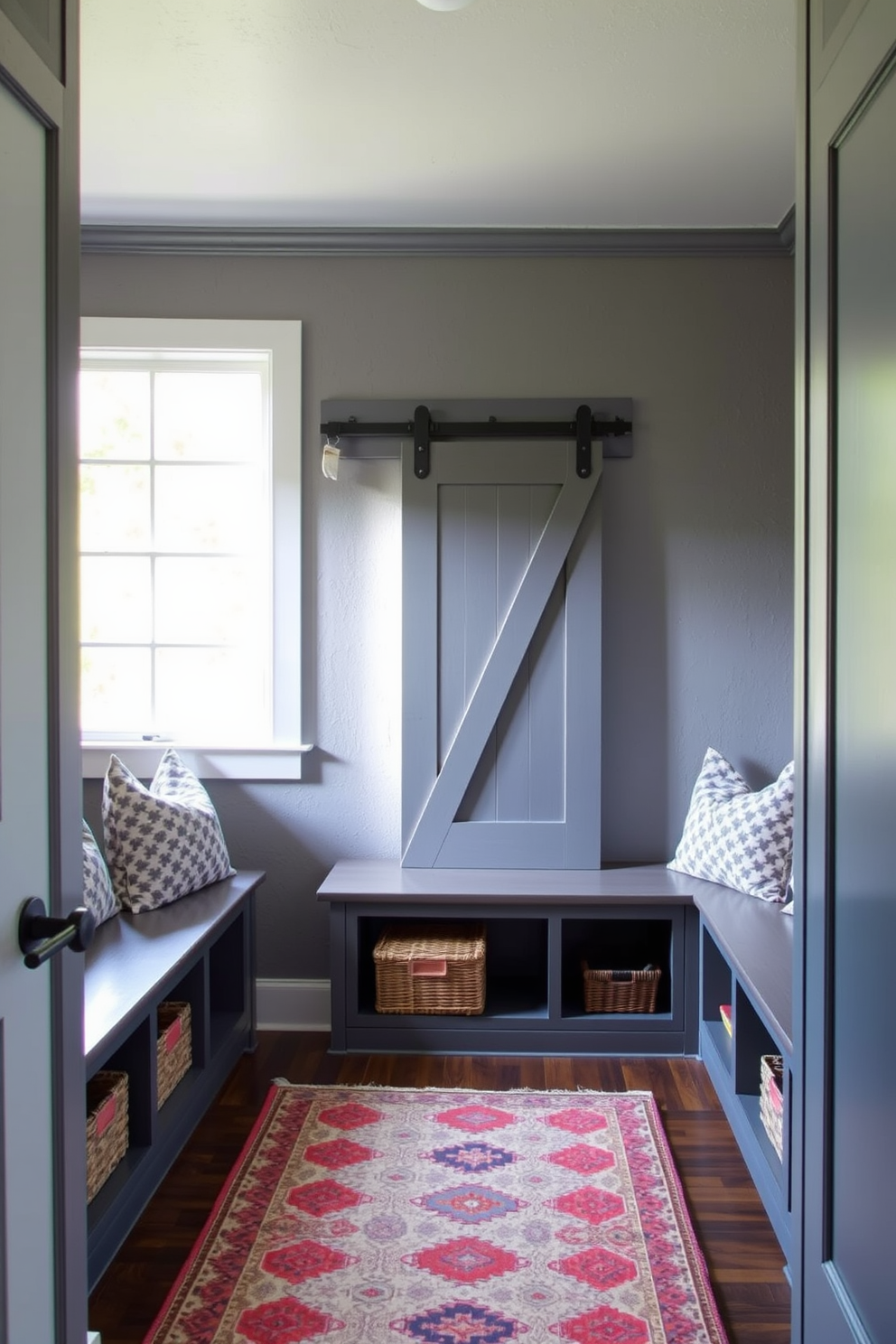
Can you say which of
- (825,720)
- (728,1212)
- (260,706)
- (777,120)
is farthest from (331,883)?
(777,120)

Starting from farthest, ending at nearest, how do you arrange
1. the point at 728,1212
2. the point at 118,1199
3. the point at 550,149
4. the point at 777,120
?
the point at 550,149 < the point at 777,120 < the point at 728,1212 < the point at 118,1199

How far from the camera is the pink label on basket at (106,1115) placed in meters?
2.43

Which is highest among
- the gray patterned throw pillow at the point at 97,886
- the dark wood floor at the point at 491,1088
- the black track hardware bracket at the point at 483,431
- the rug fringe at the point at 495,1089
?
the black track hardware bracket at the point at 483,431

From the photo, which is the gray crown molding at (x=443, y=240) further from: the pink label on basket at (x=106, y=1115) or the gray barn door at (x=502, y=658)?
the pink label on basket at (x=106, y=1115)

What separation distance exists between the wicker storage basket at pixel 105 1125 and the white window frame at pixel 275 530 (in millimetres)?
1331

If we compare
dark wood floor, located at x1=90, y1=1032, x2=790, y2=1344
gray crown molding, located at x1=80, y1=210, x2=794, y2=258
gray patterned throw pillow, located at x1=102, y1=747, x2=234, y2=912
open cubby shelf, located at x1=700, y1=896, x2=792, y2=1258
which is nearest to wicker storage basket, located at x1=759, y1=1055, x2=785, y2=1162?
open cubby shelf, located at x1=700, y1=896, x2=792, y2=1258

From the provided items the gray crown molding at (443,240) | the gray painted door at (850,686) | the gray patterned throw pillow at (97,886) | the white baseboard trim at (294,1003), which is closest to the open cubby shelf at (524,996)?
the white baseboard trim at (294,1003)

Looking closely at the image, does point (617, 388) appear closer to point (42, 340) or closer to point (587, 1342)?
point (42, 340)

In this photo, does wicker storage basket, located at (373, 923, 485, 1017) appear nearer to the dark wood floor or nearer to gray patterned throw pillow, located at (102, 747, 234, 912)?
the dark wood floor

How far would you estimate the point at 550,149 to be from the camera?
3.17m

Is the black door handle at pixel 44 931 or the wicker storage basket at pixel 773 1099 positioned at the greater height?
the black door handle at pixel 44 931

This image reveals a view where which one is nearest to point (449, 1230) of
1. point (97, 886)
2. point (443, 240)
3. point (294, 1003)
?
point (97, 886)

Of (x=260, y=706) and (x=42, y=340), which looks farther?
(x=260, y=706)

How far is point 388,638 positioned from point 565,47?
1942 millimetres
